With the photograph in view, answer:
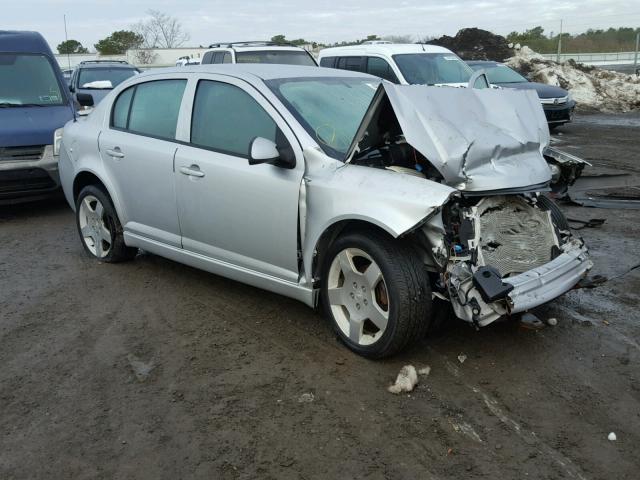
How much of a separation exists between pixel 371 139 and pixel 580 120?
17067 millimetres

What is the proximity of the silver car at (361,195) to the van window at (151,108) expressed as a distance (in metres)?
0.02

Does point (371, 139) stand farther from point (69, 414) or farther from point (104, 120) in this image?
point (104, 120)

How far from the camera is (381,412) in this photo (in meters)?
3.45

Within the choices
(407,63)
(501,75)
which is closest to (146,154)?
(407,63)

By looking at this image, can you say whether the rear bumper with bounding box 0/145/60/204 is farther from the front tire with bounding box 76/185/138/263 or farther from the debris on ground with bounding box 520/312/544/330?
the debris on ground with bounding box 520/312/544/330

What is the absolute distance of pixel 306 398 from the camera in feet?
11.9

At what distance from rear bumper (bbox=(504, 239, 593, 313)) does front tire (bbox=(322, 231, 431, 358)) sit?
50 cm

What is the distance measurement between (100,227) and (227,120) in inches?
82.7

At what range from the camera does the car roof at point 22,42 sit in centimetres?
923

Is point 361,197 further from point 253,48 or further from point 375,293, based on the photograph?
point 253,48

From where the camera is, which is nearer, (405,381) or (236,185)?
(405,381)

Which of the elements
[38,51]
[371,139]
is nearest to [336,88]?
[371,139]

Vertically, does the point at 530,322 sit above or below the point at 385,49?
below

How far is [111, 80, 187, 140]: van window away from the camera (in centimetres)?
517
